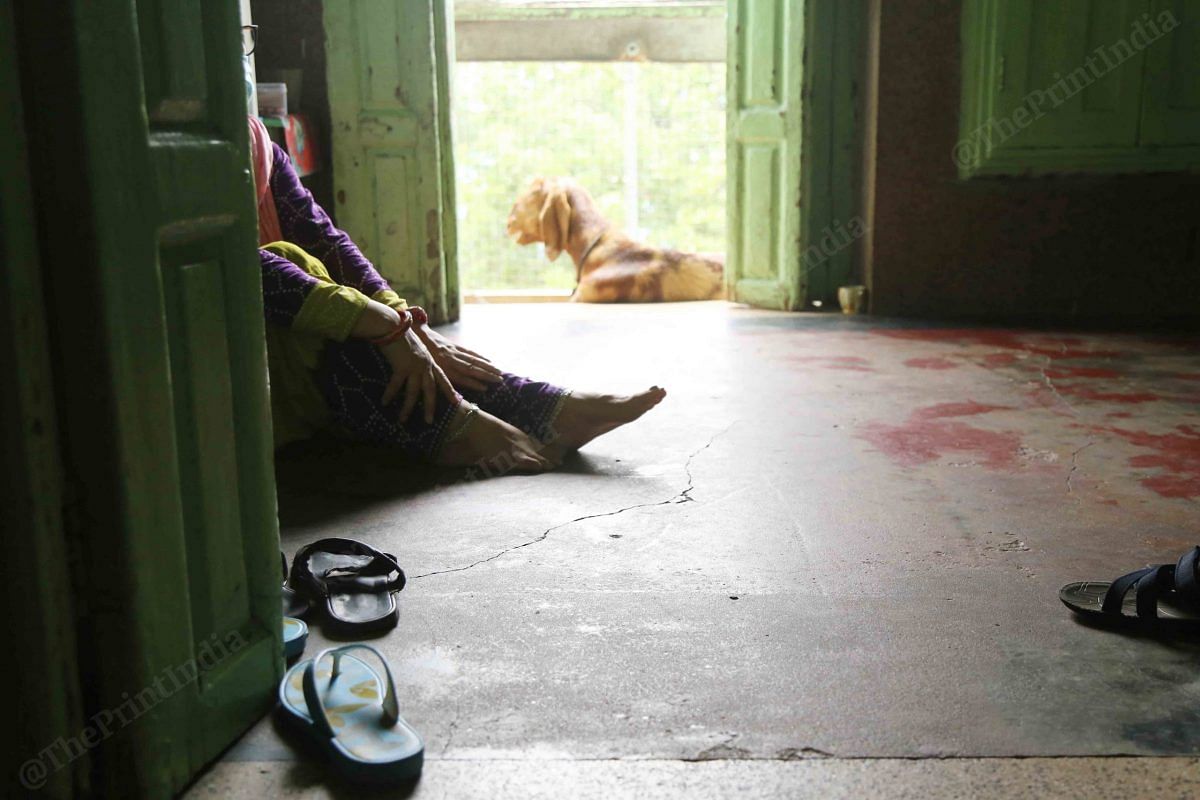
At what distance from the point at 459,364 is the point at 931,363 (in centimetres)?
231

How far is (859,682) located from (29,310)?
1205mm

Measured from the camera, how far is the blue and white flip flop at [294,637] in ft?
5.82

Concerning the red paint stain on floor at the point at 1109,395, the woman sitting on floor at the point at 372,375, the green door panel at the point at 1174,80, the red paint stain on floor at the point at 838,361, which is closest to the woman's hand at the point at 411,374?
the woman sitting on floor at the point at 372,375

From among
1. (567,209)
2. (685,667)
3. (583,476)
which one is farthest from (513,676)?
(567,209)

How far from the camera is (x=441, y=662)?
1.77 m

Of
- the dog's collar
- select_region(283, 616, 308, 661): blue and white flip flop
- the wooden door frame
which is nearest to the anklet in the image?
select_region(283, 616, 308, 661): blue and white flip flop

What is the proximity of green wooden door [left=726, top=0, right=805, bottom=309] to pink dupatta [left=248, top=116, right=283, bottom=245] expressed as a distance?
388cm

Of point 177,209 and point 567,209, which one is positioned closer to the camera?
point 177,209

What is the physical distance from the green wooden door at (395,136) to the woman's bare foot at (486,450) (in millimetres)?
3115

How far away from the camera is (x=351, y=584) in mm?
2014

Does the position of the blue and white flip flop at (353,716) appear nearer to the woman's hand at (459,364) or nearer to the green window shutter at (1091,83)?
the woman's hand at (459,364)

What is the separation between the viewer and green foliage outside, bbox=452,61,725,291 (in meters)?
11.3

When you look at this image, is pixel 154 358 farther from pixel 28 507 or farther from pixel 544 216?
pixel 544 216

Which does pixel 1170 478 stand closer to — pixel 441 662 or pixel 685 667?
pixel 685 667
